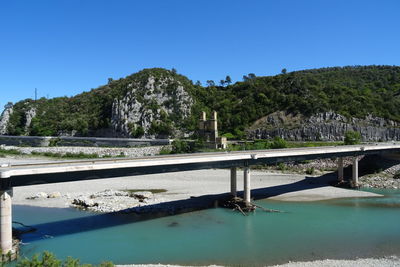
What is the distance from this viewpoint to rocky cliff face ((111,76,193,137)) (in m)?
98.2

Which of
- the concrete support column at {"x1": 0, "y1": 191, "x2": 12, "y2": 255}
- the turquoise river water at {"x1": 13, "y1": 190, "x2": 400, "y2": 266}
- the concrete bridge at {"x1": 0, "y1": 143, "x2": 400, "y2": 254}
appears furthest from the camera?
the turquoise river water at {"x1": 13, "y1": 190, "x2": 400, "y2": 266}

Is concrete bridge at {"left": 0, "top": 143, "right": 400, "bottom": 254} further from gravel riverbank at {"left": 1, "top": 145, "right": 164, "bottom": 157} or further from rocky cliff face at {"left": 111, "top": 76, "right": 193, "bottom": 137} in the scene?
rocky cliff face at {"left": 111, "top": 76, "right": 193, "bottom": 137}

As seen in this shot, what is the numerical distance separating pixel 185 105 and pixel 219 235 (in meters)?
85.5

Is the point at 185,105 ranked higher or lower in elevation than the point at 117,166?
higher

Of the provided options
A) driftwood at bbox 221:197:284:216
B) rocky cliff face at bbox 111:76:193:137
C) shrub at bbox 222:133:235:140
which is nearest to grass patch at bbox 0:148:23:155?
rocky cliff face at bbox 111:76:193:137

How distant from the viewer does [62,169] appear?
69.6 feet

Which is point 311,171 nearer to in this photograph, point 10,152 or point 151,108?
point 151,108

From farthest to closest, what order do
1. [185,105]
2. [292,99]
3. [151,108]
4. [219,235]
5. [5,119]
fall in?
[5,119]
[185,105]
[151,108]
[292,99]
[219,235]

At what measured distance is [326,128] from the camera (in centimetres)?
8112

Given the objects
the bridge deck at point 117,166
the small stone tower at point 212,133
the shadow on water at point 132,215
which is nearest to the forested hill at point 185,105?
the small stone tower at point 212,133

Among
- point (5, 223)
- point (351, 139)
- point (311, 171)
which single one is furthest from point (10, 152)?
point (351, 139)

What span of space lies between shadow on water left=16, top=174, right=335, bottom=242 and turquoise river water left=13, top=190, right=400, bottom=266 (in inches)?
3.1

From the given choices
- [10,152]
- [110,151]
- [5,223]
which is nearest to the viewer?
[5,223]

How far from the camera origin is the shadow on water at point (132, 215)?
2448 centimetres
